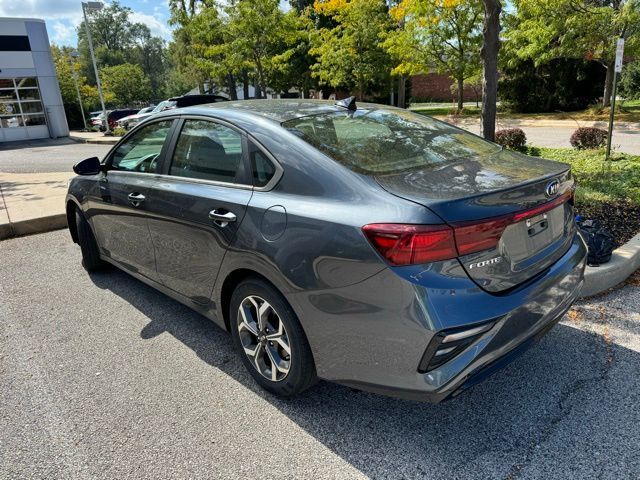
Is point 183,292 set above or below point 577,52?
below

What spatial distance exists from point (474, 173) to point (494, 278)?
0.60 meters

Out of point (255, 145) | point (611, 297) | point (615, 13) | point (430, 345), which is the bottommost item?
point (611, 297)

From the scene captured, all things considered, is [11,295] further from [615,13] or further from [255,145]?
[615,13]

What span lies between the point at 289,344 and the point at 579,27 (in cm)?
1903

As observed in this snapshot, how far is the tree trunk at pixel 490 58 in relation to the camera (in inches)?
239

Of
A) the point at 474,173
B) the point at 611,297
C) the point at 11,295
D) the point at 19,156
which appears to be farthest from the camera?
the point at 19,156

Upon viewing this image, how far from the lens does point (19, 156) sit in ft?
59.1

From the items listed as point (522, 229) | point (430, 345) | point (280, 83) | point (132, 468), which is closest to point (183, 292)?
point (132, 468)

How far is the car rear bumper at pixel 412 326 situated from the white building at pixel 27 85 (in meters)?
29.0

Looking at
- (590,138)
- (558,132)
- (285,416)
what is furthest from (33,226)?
(558,132)

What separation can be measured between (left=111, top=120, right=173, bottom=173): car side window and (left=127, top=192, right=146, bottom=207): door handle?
194 mm

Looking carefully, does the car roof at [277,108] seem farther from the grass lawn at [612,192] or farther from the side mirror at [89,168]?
the grass lawn at [612,192]

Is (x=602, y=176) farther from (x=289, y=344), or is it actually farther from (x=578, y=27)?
(x=578, y=27)

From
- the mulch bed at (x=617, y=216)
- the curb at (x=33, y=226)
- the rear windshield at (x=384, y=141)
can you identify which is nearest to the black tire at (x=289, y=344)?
the rear windshield at (x=384, y=141)
